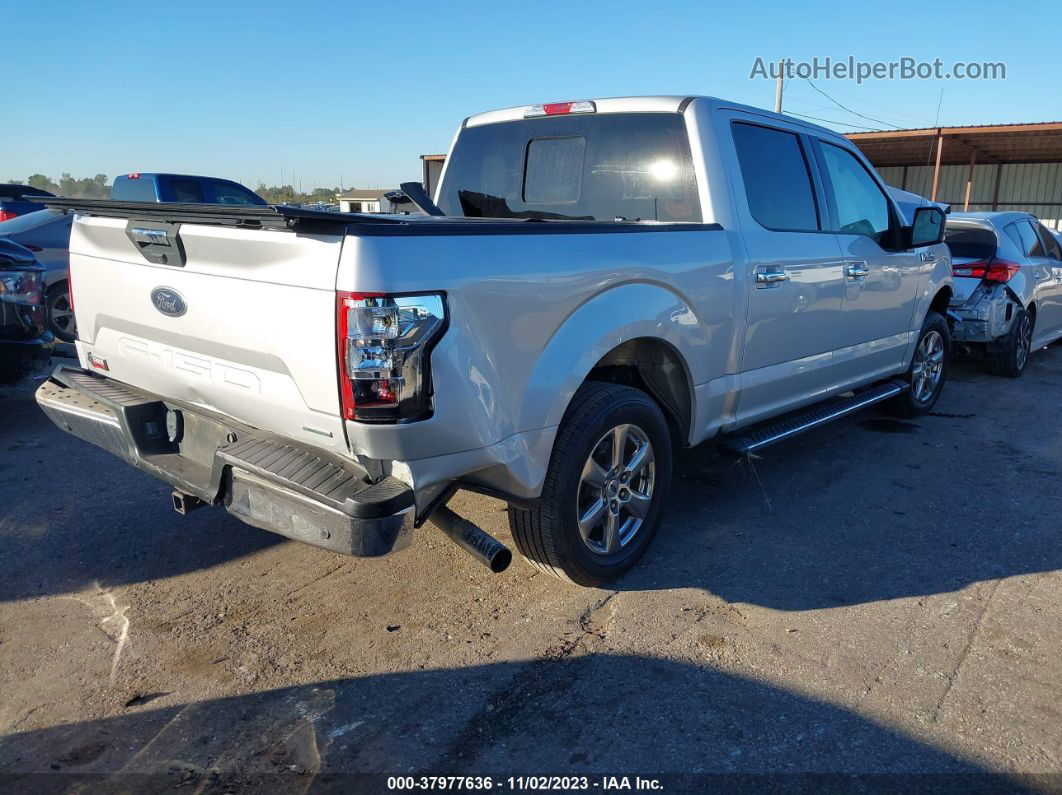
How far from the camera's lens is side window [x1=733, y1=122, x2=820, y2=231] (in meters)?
4.14

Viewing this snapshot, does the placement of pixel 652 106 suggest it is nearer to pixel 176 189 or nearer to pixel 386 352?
pixel 386 352

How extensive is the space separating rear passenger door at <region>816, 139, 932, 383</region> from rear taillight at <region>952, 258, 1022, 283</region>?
256 cm

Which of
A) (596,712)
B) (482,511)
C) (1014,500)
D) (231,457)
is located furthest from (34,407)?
(1014,500)

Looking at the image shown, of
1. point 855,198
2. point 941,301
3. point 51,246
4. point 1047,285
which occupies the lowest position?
point 1047,285

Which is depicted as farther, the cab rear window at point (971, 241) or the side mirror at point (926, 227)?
the cab rear window at point (971, 241)

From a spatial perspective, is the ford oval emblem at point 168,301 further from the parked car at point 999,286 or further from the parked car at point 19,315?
the parked car at point 999,286

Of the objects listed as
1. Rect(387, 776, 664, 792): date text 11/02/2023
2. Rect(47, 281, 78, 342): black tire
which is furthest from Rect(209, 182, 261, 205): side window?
Rect(387, 776, 664, 792): date text 11/02/2023

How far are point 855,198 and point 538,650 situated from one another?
11.9 feet

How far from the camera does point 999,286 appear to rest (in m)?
7.78

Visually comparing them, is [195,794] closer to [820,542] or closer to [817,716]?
[817,716]

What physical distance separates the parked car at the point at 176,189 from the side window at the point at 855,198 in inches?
337

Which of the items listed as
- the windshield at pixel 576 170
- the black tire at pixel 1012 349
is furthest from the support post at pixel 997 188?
the windshield at pixel 576 170

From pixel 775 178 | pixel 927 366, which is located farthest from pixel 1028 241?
pixel 775 178

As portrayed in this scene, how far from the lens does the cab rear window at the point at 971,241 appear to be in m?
7.94
